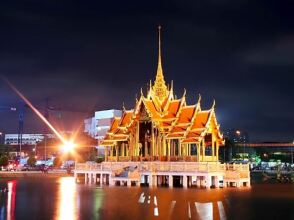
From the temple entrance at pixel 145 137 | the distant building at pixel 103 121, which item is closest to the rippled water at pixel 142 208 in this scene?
→ the temple entrance at pixel 145 137

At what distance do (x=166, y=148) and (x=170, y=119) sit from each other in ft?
10.2

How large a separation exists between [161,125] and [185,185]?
7260mm

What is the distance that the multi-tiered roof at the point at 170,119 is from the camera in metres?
46.2

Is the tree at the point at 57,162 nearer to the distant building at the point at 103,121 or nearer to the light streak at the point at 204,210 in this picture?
the distant building at the point at 103,121

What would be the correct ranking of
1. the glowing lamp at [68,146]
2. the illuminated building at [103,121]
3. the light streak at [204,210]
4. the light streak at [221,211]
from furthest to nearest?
the illuminated building at [103,121]
the glowing lamp at [68,146]
the light streak at [221,211]
the light streak at [204,210]

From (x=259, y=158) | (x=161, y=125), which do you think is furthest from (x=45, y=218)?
(x=259, y=158)

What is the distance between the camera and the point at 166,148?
48.9 meters

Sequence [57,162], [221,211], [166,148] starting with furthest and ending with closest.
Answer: [57,162]
[166,148]
[221,211]

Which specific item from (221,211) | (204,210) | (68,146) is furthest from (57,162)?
(221,211)

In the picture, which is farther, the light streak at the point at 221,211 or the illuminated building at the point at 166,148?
the illuminated building at the point at 166,148

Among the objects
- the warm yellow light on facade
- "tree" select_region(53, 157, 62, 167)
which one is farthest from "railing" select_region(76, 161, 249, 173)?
the warm yellow light on facade

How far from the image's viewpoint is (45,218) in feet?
71.9

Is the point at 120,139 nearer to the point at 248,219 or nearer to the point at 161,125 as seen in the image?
the point at 161,125

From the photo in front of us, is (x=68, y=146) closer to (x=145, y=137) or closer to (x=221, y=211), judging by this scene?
(x=145, y=137)
